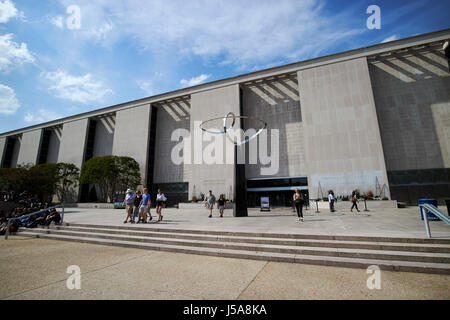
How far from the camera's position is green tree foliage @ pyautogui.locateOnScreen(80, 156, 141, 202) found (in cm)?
3434

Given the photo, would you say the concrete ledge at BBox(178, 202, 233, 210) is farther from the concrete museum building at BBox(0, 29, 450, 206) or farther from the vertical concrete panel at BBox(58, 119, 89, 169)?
the vertical concrete panel at BBox(58, 119, 89, 169)

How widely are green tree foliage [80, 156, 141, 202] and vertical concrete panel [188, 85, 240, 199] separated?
11252 millimetres

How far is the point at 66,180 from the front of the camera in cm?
3969

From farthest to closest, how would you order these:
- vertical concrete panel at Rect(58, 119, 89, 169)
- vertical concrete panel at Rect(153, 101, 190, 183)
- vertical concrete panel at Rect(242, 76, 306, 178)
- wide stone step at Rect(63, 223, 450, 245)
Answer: vertical concrete panel at Rect(58, 119, 89, 169), vertical concrete panel at Rect(153, 101, 190, 183), vertical concrete panel at Rect(242, 76, 306, 178), wide stone step at Rect(63, 223, 450, 245)

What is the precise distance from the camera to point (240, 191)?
14719 mm

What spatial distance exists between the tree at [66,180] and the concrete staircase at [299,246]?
128 feet

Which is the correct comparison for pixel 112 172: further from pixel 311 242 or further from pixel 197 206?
pixel 311 242

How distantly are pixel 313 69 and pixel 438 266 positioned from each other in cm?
2990

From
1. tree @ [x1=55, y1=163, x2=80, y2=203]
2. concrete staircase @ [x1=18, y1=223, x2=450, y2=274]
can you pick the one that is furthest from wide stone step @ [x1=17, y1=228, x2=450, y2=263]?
tree @ [x1=55, y1=163, x2=80, y2=203]

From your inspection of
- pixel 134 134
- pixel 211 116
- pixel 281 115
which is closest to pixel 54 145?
pixel 134 134

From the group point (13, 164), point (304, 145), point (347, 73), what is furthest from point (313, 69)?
point (13, 164)

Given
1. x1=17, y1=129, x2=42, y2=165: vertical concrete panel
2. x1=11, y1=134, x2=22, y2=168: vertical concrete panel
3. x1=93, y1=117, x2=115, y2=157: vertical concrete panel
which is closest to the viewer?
x1=93, y1=117, x2=115, y2=157: vertical concrete panel

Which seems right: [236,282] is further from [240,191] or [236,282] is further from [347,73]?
[347,73]

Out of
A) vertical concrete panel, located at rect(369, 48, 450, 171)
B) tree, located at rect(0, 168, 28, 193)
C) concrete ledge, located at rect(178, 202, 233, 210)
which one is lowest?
concrete ledge, located at rect(178, 202, 233, 210)
